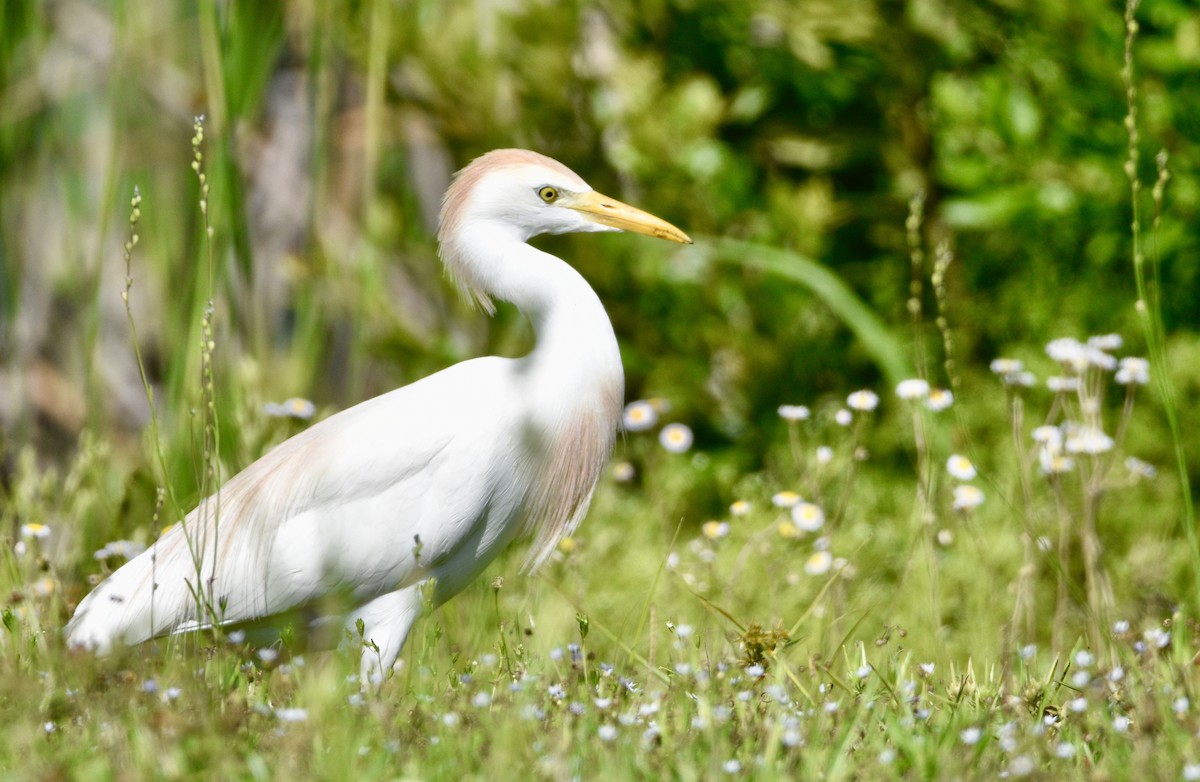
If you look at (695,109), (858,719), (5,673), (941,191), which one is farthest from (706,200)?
(5,673)

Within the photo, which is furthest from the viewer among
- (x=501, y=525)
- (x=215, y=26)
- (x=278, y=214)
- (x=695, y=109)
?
(x=278, y=214)

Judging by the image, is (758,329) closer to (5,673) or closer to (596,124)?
(596,124)

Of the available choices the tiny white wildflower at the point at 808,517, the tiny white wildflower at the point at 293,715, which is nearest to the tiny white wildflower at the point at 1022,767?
the tiny white wildflower at the point at 293,715

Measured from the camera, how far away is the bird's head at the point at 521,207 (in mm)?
3359

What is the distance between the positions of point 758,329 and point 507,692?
117 inches

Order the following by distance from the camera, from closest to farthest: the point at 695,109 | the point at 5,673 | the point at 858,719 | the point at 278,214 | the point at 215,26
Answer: the point at 5,673
the point at 858,719
the point at 215,26
the point at 695,109
the point at 278,214

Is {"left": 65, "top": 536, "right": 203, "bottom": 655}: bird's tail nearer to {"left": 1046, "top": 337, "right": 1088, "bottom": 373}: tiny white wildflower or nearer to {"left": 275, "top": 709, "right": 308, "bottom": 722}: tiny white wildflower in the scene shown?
{"left": 275, "top": 709, "right": 308, "bottom": 722}: tiny white wildflower

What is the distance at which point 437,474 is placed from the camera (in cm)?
319

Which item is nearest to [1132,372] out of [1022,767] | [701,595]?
[701,595]

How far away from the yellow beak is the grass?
627 mm

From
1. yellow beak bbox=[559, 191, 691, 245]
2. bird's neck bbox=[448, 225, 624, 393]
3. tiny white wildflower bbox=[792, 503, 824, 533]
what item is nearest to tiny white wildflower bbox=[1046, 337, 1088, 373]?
tiny white wildflower bbox=[792, 503, 824, 533]

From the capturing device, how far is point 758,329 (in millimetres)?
5398

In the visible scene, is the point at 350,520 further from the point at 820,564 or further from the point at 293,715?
the point at 820,564

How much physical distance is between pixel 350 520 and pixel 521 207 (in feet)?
2.87
